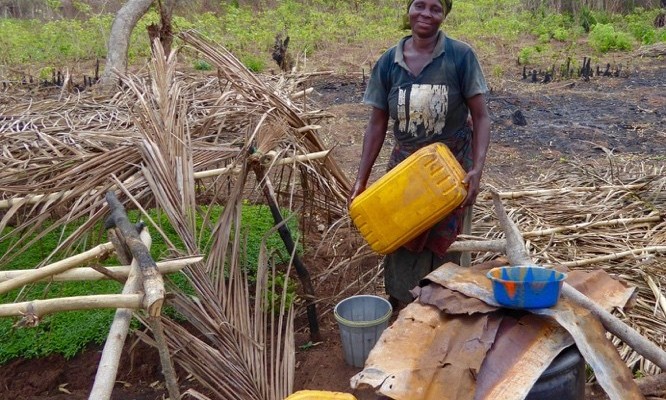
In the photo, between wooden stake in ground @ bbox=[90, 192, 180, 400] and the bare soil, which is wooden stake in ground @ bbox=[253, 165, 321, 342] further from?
wooden stake in ground @ bbox=[90, 192, 180, 400]

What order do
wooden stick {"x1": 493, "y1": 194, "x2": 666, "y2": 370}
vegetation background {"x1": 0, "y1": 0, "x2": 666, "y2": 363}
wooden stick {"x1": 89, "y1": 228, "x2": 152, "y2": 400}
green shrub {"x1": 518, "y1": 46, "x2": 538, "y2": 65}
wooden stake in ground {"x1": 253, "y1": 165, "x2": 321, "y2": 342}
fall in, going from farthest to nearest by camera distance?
1. vegetation background {"x1": 0, "y1": 0, "x2": 666, "y2": 363}
2. green shrub {"x1": 518, "y1": 46, "x2": 538, "y2": 65}
3. wooden stake in ground {"x1": 253, "y1": 165, "x2": 321, "y2": 342}
4. wooden stick {"x1": 493, "y1": 194, "x2": 666, "y2": 370}
5. wooden stick {"x1": 89, "y1": 228, "x2": 152, "y2": 400}

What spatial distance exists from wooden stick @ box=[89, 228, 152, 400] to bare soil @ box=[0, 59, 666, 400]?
1.27m

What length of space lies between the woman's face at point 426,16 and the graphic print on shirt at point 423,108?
0.24 m

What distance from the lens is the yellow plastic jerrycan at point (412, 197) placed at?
8.14 feet

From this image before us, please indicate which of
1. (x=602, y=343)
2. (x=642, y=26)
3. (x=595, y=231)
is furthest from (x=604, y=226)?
(x=642, y=26)

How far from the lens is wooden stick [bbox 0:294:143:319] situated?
1.39 meters

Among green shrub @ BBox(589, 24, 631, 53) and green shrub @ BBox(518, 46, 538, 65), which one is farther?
green shrub @ BBox(589, 24, 631, 53)

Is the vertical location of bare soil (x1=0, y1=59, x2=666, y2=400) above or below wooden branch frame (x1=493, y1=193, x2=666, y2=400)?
below

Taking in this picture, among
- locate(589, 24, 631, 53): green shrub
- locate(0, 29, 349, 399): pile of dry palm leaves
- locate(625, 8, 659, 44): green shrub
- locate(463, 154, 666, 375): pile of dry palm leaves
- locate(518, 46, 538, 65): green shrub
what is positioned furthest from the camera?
locate(625, 8, 659, 44): green shrub

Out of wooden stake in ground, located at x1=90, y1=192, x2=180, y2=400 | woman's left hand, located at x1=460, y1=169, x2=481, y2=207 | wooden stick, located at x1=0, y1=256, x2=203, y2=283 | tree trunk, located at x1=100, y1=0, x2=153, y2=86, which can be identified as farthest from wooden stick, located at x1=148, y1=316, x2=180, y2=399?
tree trunk, located at x1=100, y1=0, x2=153, y2=86

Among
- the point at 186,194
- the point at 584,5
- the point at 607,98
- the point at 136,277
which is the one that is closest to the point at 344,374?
the point at 186,194

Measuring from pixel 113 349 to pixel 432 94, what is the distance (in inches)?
69.1

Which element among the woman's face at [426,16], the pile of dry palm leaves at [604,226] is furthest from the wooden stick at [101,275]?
the pile of dry palm leaves at [604,226]

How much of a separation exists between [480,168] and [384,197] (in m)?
0.47
